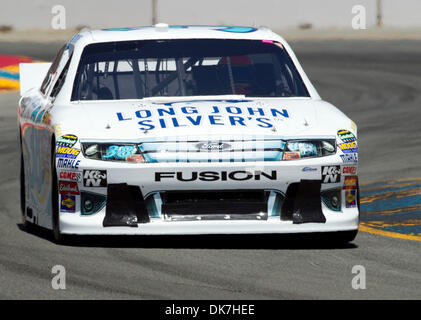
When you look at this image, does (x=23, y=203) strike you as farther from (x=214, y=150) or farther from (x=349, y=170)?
(x=349, y=170)

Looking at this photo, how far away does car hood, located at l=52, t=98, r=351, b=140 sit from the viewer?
7.93 metres

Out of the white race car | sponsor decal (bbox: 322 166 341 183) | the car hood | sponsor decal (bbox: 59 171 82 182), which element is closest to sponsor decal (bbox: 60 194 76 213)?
the white race car

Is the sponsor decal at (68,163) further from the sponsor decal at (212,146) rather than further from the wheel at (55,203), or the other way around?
the sponsor decal at (212,146)

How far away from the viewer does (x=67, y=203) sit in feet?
26.3

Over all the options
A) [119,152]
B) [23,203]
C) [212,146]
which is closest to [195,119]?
[212,146]

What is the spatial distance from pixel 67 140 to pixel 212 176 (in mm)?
948

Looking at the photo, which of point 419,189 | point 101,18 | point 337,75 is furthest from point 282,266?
point 101,18

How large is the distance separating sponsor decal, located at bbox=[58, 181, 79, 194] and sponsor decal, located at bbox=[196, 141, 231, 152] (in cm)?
81

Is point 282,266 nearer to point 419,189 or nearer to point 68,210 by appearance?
point 68,210

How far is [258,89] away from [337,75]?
20.1 metres

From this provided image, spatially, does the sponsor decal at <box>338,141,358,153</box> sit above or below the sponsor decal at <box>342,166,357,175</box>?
above

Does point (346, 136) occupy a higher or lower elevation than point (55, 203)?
higher

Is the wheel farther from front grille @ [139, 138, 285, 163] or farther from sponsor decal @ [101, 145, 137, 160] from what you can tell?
front grille @ [139, 138, 285, 163]

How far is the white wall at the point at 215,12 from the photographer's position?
308 feet
